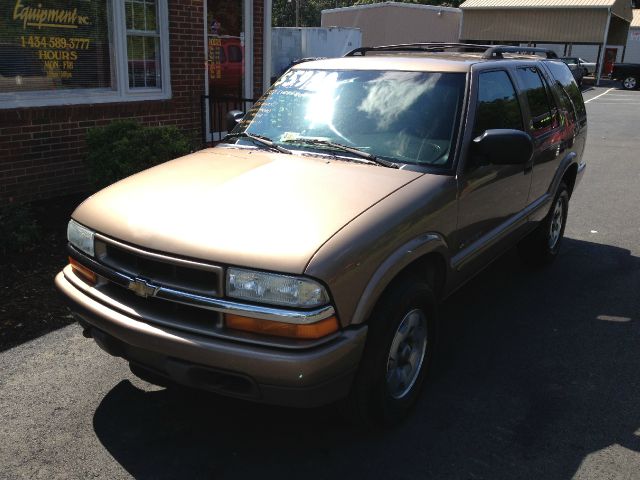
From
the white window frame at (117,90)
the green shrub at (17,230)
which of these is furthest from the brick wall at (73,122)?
the green shrub at (17,230)

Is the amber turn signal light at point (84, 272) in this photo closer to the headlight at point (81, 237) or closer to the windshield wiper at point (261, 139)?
the headlight at point (81, 237)

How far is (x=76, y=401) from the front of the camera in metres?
3.46

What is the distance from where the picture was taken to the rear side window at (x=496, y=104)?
384cm

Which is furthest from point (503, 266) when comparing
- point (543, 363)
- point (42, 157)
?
point (42, 157)

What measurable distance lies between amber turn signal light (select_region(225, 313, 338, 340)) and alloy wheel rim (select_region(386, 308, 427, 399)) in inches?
22.5

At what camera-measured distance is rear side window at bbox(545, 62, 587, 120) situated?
18.2 ft

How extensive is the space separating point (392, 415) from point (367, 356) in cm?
51

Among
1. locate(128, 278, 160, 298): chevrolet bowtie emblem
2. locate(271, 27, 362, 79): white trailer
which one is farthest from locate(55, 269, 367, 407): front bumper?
locate(271, 27, 362, 79): white trailer

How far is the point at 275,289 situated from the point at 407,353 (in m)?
1.06

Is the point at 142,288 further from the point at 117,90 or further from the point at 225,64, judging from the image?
the point at 225,64

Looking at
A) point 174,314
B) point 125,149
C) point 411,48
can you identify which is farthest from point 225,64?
point 174,314

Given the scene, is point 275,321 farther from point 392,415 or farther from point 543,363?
point 543,363

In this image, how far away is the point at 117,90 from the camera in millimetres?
7656

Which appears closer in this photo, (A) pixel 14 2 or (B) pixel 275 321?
(B) pixel 275 321
